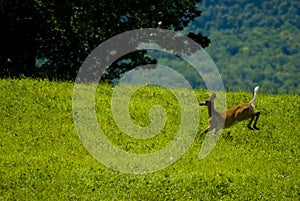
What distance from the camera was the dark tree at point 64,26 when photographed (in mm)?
35781

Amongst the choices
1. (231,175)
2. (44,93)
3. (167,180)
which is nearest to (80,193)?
(167,180)

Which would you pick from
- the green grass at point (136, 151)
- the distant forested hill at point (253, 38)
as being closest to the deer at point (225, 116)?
the green grass at point (136, 151)

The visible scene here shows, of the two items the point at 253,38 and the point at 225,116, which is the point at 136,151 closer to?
the point at 225,116

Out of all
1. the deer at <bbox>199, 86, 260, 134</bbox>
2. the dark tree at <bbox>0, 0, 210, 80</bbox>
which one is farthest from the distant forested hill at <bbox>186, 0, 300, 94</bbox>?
the deer at <bbox>199, 86, 260, 134</bbox>

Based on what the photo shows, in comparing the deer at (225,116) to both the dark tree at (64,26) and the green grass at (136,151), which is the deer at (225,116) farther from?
the dark tree at (64,26)

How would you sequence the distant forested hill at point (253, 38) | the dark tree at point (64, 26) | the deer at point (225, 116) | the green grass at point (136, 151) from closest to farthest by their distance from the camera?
the green grass at point (136, 151) → the deer at point (225, 116) → the dark tree at point (64, 26) → the distant forested hill at point (253, 38)

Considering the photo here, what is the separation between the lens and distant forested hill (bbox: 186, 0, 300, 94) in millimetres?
145750

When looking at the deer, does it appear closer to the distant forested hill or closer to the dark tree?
the dark tree

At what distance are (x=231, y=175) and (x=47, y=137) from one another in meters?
5.49

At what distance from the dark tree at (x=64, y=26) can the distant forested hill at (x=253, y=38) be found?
94313mm

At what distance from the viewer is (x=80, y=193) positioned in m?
16.1

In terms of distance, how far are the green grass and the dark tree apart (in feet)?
38.9

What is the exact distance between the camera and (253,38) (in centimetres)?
17475

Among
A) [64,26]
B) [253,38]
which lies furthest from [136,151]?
[253,38]
